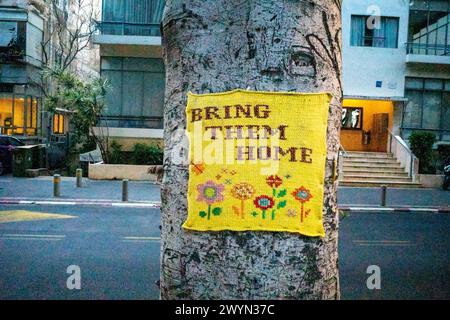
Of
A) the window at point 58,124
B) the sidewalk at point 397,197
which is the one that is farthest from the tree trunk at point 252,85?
the window at point 58,124

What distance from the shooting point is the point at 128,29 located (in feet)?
66.2

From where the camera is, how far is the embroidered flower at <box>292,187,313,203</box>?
4.58 feet

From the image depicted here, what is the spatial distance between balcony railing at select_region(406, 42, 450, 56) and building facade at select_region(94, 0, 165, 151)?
1354 cm

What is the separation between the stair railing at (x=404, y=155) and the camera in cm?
1781

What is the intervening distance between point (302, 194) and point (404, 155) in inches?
757

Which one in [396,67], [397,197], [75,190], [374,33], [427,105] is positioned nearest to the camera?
[75,190]

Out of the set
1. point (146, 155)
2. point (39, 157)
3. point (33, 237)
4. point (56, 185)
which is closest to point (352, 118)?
point (146, 155)

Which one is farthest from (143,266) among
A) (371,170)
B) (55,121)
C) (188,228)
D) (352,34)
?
(55,121)

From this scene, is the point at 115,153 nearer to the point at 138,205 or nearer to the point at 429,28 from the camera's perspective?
the point at 138,205

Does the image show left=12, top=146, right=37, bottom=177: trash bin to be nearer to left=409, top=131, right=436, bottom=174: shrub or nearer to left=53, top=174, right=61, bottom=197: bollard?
left=53, top=174, right=61, bottom=197: bollard

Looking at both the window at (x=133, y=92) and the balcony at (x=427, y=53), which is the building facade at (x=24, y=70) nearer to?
the window at (x=133, y=92)

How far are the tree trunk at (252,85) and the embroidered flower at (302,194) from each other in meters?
0.09

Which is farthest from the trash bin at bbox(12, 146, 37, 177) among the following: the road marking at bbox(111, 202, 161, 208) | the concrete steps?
the concrete steps

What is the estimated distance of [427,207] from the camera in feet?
41.9
